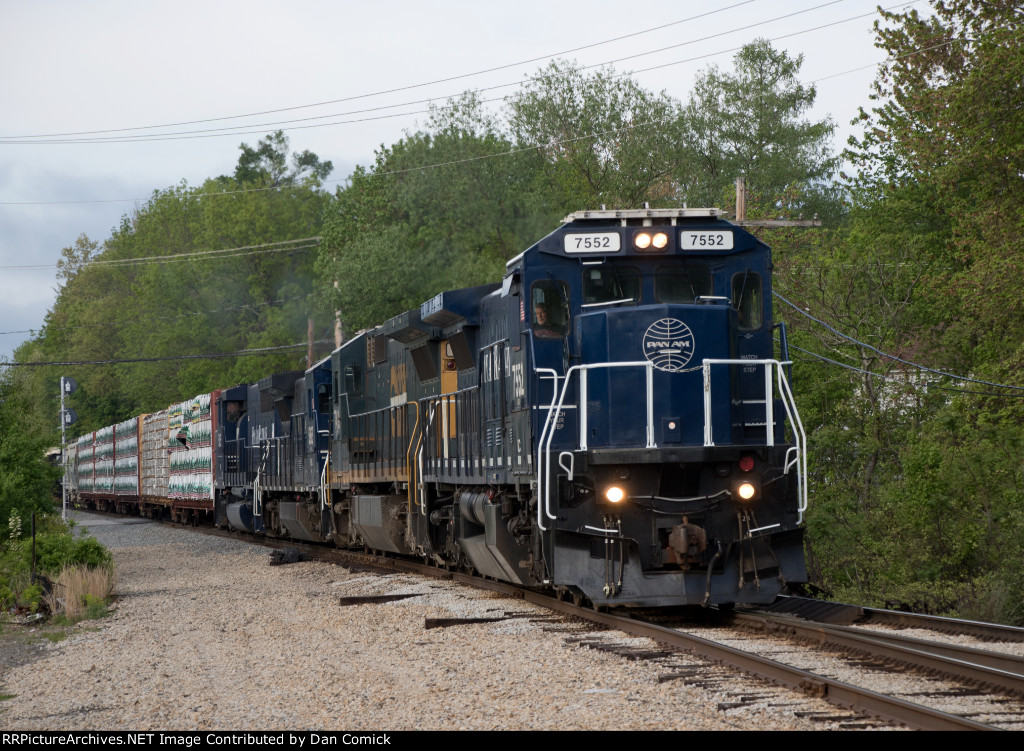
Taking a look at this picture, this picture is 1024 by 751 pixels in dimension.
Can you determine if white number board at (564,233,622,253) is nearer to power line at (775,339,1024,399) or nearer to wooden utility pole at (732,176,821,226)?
power line at (775,339,1024,399)

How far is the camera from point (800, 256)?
23609 millimetres

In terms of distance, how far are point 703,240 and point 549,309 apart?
1.62 metres

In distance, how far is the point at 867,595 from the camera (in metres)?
16.1

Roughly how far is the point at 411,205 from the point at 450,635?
34673 mm

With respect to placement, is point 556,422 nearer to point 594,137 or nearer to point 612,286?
point 612,286

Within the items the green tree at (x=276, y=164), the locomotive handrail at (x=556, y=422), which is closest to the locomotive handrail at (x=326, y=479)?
the locomotive handrail at (x=556, y=422)

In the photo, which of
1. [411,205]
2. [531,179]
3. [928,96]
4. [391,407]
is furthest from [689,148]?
[391,407]

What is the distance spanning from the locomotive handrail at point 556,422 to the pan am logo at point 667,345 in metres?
0.17

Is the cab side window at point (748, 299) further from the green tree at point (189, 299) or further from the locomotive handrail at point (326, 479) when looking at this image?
the green tree at point (189, 299)

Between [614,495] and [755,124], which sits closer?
[614,495]

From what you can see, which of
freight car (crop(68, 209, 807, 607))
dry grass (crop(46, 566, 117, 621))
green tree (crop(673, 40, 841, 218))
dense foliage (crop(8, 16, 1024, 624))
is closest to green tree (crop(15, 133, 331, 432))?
dense foliage (crop(8, 16, 1024, 624))

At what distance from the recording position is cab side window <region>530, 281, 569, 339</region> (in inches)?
424

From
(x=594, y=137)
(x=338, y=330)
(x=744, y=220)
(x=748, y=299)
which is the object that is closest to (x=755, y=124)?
(x=594, y=137)

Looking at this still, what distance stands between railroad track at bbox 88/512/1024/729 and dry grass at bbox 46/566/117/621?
5.69 meters
